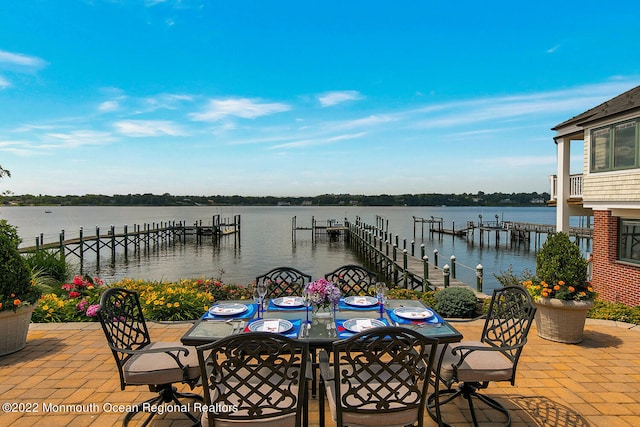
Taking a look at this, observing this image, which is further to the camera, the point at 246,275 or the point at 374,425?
the point at 246,275

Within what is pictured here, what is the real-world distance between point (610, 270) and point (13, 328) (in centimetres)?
1453

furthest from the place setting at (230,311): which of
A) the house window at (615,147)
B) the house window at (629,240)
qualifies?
the house window at (615,147)

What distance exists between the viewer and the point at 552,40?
12195 mm

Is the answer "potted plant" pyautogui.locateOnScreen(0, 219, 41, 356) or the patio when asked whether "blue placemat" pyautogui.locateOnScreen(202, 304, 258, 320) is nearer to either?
the patio

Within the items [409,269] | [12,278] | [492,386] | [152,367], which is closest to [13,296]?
[12,278]

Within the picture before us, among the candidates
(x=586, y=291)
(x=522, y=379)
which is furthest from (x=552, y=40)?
(x=522, y=379)

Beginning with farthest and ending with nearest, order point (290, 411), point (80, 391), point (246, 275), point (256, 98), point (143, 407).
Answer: point (246, 275) → point (256, 98) → point (80, 391) → point (143, 407) → point (290, 411)

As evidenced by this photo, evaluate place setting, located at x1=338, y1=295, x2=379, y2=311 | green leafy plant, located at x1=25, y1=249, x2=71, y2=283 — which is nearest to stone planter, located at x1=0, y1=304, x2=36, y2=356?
place setting, located at x1=338, y1=295, x2=379, y2=311

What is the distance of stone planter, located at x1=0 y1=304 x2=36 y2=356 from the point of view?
4441 millimetres

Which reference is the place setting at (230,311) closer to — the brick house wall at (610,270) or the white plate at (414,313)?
the white plate at (414,313)

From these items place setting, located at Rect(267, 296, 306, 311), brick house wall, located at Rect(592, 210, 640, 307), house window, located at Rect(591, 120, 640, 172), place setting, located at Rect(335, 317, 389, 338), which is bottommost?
brick house wall, located at Rect(592, 210, 640, 307)

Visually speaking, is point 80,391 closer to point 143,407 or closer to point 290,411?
point 143,407

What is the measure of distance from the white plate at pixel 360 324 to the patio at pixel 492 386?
2.68ft

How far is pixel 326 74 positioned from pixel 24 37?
11546 mm
